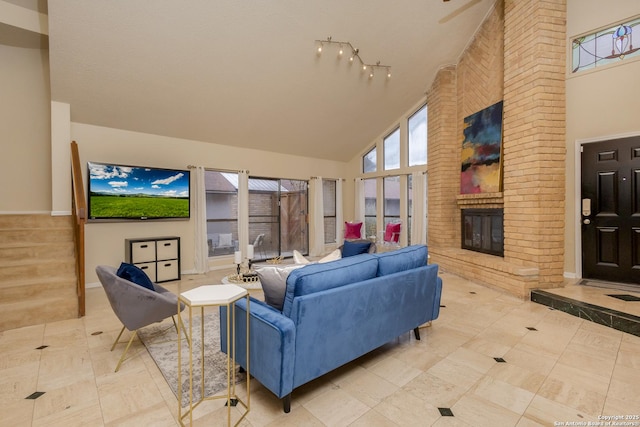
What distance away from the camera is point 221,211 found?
6480mm

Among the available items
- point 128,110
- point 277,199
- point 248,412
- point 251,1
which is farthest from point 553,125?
point 128,110

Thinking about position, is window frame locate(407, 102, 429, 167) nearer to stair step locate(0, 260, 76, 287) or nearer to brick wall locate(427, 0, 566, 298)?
brick wall locate(427, 0, 566, 298)

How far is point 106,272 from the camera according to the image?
251 cm

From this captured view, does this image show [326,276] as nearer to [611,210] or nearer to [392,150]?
[611,210]

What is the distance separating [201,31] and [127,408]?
4163mm

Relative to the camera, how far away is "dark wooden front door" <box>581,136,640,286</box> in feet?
12.5

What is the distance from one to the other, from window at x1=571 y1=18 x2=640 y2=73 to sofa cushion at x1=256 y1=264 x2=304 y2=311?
5057 millimetres

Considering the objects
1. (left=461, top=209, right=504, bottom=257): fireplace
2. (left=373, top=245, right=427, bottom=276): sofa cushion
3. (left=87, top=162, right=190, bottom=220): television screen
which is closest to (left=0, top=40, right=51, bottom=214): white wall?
(left=87, top=162, right=190, bottom=220): television screen

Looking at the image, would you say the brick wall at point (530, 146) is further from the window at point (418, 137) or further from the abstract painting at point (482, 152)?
the window at point (418, 137)

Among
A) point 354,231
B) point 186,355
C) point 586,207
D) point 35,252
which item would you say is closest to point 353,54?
point 354,231

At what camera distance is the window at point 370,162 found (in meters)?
8.09

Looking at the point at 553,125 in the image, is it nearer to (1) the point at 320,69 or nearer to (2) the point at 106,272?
(1) the point at 320,69

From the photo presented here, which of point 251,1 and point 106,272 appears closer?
point 106,272

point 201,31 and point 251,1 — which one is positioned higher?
point 251,1
